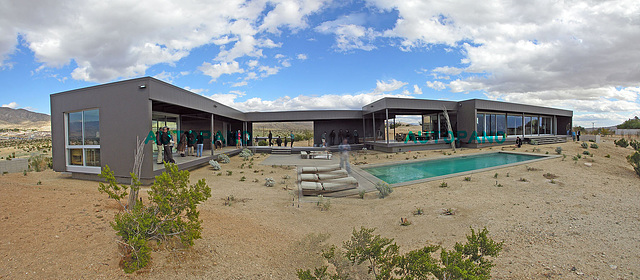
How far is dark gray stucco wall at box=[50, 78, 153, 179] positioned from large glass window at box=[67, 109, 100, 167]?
30cm

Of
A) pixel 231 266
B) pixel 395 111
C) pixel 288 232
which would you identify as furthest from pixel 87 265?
pixel 395 111

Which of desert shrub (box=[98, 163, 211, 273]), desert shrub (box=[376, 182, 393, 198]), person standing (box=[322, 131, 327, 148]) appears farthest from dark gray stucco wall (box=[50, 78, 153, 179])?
person standing (box=[322, 131, 327, 148])

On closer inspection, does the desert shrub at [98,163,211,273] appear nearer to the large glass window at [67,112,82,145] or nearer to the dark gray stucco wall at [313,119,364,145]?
the large glass window at [67,112,82,145]

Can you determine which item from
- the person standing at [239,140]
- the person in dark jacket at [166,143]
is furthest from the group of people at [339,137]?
the person in dark jacket at [166,143]

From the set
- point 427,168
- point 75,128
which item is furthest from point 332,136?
point 75,128

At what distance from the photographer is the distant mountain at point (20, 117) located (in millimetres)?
98750

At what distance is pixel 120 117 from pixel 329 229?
7342 millimetres

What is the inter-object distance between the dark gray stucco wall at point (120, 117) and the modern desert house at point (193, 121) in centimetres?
3

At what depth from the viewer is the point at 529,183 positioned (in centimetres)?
770

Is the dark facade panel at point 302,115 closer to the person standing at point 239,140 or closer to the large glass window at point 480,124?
the person standing at point 239,140

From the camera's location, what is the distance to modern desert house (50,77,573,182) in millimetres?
8133

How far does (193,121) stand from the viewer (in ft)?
54.1

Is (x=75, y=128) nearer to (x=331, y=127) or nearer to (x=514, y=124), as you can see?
(x=331, y=127)

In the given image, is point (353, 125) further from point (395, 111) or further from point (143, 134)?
point (143, 134)
